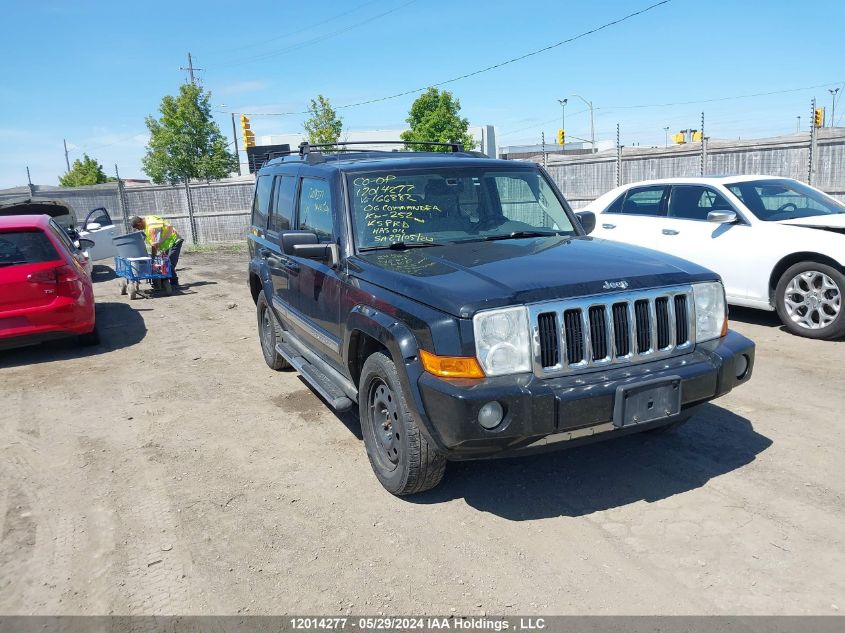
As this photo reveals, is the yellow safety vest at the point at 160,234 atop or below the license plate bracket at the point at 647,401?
atop

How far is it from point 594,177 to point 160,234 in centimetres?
1092

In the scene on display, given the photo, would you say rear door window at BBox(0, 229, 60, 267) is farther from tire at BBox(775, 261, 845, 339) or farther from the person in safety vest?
tire at BBox(775, 261, 845, 339)

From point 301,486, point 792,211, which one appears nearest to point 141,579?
point 301,486

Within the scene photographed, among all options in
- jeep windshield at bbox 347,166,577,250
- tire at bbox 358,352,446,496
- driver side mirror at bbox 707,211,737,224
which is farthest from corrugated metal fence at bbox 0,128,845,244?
tire at bbox 358,352,446,496

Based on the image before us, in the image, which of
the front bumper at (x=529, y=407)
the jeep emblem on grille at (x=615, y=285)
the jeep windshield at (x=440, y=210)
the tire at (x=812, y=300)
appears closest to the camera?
the front bumper at (x=529, y=407)

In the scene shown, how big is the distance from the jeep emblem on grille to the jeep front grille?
0.12 ft

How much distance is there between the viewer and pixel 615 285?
3.43 metres

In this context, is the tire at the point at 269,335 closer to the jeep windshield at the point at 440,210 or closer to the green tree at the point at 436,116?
the jeep windshield at the point at 440,210

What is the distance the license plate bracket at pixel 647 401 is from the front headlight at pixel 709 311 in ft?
1.67

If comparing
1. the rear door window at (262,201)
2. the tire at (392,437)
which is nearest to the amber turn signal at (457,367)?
the tire at (392,437)

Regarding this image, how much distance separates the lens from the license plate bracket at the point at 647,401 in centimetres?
325

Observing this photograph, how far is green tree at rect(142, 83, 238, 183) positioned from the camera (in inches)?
1583

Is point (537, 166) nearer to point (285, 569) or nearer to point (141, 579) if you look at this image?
point (285, 569)

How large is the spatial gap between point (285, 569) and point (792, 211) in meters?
6.85
